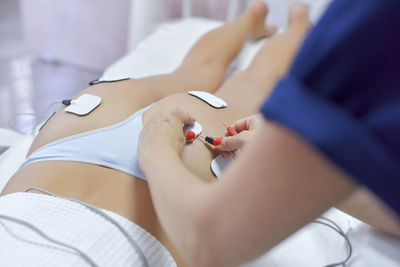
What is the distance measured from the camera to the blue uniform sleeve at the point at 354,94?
393 mm

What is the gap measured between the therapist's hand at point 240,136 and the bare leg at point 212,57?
1.27 ft

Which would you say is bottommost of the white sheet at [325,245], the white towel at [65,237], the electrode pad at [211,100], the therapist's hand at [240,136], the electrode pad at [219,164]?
the white sheet at [325,245]

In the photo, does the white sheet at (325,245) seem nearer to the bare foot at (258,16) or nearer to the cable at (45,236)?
the cable at (45,236)

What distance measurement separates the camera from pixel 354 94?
1.36 ft

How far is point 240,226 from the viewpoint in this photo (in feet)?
1.52

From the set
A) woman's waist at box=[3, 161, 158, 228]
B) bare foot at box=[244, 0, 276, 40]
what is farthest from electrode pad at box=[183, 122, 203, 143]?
bare foot at box=[244, 0, 276, 40]

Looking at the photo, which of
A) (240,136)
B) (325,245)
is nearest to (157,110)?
(240,136)

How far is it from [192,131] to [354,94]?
536 millimetres

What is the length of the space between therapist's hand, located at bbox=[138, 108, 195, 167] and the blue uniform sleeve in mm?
311

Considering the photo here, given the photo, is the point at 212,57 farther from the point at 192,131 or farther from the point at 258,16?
the point at 192,131

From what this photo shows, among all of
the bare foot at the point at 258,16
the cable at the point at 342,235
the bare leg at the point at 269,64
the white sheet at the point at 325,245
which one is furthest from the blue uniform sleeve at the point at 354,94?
the bare foot at the point at 258,16

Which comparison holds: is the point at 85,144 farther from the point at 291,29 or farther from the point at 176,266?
the point at 291,29

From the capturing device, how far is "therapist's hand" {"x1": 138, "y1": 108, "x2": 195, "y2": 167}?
0.69m

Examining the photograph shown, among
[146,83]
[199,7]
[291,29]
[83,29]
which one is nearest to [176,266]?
[146,83]
